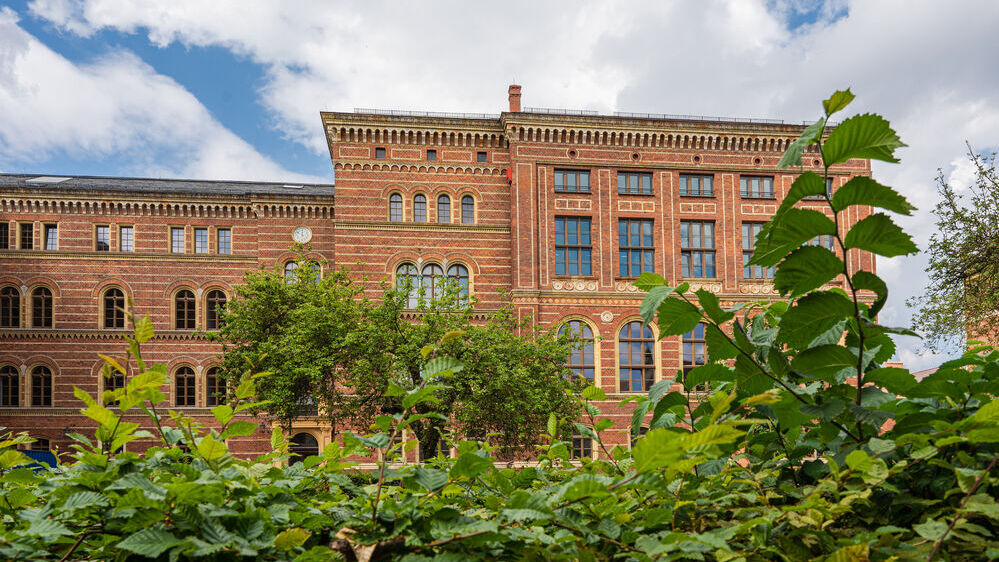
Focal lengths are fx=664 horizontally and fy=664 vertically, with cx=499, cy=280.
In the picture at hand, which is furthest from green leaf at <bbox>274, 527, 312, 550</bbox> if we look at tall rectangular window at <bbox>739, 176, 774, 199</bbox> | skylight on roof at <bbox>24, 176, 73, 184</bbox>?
skylight on roof at <bbox>24, 176, 73, 184</bbox>

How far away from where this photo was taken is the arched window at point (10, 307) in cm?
3353

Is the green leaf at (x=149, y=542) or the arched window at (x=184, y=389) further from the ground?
the green leaf at (x=149, y=542)

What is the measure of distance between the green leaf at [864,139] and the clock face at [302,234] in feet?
113

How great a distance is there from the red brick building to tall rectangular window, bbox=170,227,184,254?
87 mm

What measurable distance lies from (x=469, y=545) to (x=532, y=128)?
31.2 metres

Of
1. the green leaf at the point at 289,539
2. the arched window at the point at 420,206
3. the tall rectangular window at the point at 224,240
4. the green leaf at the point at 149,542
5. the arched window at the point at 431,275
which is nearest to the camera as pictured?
the green leaf at the point at 149,542

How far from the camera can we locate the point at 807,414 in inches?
70.4

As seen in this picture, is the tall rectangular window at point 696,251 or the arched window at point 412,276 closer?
the arched window at point 412,276

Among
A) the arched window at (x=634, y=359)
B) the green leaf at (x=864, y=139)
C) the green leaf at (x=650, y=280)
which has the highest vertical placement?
the green leaf at (x=864, y=139)

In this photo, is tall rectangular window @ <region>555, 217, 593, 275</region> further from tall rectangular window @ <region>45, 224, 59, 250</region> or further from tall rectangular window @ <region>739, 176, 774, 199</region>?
tall rectangular window @ <region>45, 224, 59, 250</region>

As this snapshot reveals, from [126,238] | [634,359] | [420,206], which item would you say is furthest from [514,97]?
[126,238]

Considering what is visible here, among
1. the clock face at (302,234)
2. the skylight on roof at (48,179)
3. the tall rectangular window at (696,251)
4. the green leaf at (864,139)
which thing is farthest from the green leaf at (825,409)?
the skylight on roof at (48,179)

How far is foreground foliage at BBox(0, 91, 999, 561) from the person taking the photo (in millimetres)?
1490

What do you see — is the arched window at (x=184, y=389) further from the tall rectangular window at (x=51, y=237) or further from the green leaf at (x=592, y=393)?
the green leaf at (x=592, y=393)
